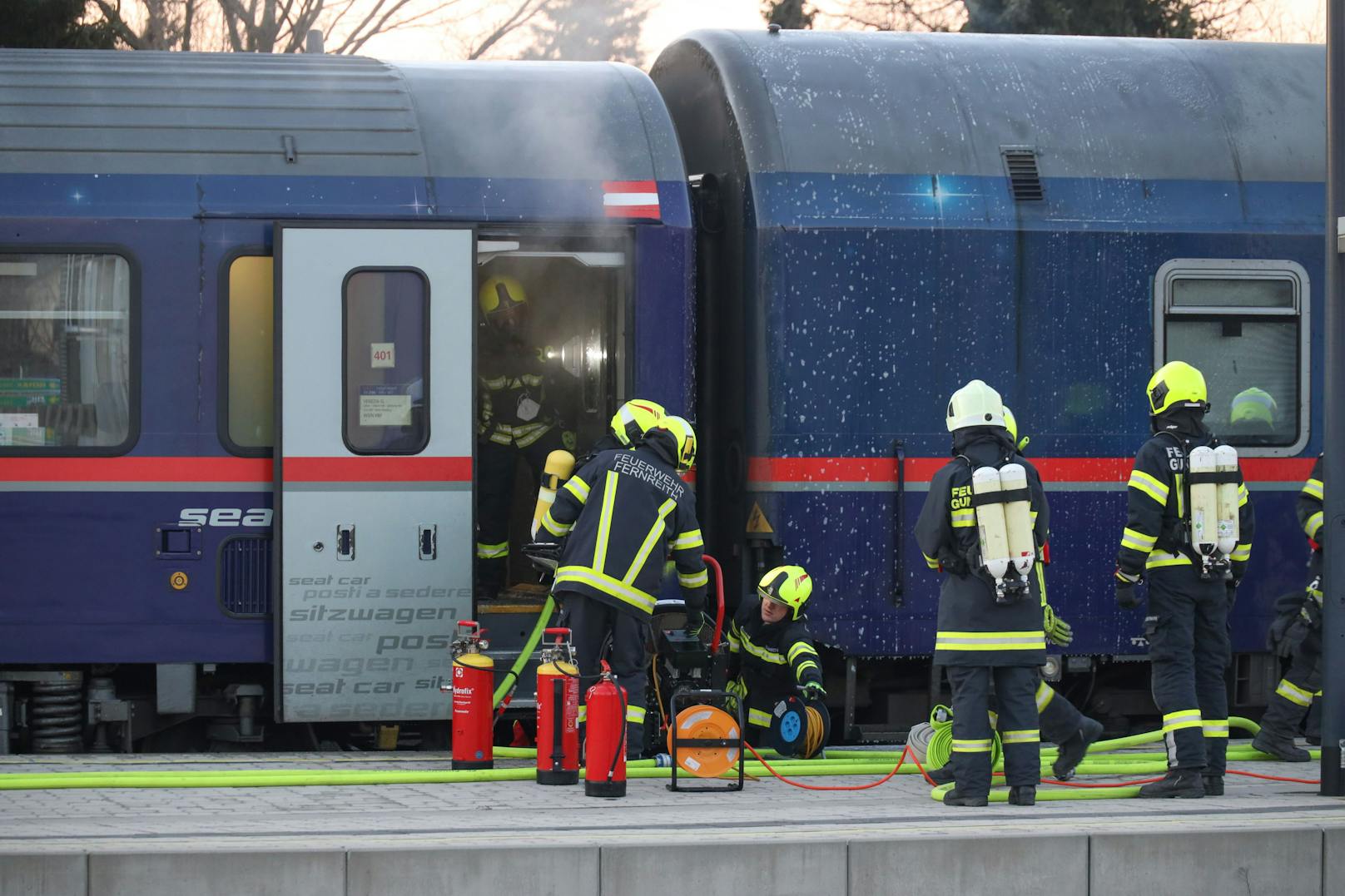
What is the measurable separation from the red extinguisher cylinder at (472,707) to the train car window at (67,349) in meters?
2.00

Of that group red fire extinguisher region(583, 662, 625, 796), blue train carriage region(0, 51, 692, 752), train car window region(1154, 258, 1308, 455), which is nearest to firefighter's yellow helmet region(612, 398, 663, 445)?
blue train carriage region(0, 51, 692, 752)

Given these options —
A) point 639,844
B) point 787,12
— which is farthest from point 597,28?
point 787,12

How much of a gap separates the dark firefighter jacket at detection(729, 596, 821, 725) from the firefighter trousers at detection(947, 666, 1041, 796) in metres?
1.25

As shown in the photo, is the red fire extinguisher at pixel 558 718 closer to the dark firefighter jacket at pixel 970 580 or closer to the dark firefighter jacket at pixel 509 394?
the dark firefighter jacket at pixel 970 580

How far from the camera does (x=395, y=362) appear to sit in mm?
8594

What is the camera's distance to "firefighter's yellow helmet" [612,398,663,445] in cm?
816

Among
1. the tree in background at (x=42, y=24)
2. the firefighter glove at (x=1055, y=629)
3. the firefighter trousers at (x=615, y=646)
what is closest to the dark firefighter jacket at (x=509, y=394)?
the firefighter trousers at (x=615, y=646)

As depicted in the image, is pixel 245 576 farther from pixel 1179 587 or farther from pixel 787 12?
pixel 787 12

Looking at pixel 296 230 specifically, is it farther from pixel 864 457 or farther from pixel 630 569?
pixel 864 457

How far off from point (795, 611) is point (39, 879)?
3.98 meters

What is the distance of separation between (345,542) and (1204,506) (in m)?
4.00

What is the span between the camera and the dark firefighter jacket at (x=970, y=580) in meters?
7.29

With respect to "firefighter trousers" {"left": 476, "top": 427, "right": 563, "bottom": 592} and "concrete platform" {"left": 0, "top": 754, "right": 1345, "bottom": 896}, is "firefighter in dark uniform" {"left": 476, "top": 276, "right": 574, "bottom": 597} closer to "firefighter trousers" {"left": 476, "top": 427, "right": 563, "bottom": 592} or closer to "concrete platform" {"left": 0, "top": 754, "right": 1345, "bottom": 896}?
"firefighter trousers" {"left": 476, "top": 427, "right": 563, "bottom": 592}

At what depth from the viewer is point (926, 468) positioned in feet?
29.6
